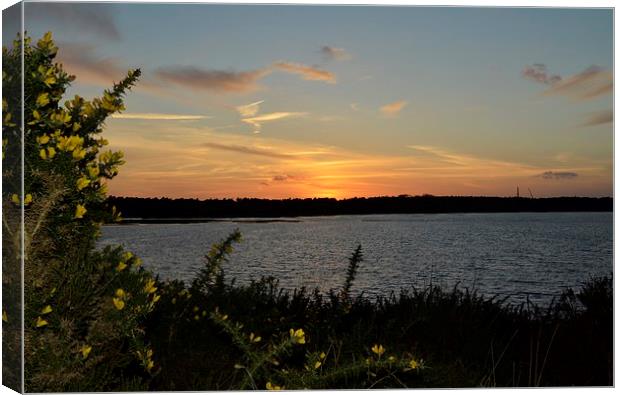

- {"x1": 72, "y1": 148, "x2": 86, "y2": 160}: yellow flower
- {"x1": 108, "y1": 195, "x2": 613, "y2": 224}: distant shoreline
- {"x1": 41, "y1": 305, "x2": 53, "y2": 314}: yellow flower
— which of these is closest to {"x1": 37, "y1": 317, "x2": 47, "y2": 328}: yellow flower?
{"x1": 41, "y1": 305, "x2": 53, "y2": 314}: yellow flower

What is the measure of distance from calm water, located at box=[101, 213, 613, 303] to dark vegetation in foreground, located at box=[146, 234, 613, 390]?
10.0 inches

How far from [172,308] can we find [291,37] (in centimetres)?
248

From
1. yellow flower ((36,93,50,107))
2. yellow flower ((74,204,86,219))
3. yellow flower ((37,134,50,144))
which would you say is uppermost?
yellow flower ((36,93,50,107))

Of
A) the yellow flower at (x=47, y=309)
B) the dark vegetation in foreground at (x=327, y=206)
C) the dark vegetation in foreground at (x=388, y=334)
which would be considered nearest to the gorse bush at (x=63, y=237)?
the yellow flower at (x=47, y=309)

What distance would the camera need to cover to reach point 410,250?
7492mm

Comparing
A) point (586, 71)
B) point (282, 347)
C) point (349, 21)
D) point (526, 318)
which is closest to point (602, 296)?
point (526, 318)

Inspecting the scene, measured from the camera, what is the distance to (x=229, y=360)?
5.19 meters

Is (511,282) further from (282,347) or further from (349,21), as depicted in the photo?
(282,347)

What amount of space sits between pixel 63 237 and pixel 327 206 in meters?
3.04

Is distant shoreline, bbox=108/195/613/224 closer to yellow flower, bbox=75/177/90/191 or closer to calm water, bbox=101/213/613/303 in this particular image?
calm water, bbox=101/213/613/303

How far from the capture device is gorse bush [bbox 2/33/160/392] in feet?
13.4

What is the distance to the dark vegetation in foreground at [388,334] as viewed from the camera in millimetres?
5129

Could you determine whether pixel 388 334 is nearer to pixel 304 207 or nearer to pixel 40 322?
pixel 304 207

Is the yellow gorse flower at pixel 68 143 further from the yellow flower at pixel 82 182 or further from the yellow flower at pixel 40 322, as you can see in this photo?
the yellow flower at pixel 40 322
